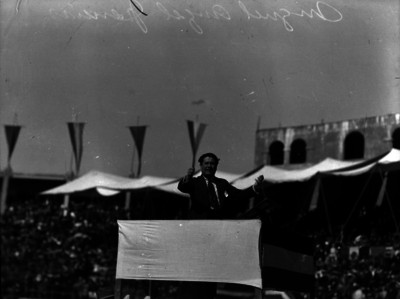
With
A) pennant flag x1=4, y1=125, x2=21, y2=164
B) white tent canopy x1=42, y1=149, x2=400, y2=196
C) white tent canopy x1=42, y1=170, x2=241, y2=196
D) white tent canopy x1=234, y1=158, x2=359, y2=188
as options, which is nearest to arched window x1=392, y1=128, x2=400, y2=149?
white tent canopy x1=42, y1=149, x2=400, y2=196

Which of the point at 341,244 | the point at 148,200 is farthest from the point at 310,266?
the point at 148,200

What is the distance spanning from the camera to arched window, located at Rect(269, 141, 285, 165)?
26625 millimetres

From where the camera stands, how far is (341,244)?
43.8 ft

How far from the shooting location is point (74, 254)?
1534 centimetres

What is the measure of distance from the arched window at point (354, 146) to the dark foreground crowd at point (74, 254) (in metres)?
10.0

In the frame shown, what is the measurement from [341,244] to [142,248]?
9065mm

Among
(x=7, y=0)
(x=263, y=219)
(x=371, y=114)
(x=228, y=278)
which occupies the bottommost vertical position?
(x=228, y=278)

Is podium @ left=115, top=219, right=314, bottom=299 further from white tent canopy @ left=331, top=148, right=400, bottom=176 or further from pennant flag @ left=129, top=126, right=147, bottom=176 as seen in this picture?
pennant flag @ left=129, top=126, right=147, bottom=176

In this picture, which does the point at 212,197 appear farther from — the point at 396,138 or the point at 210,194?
the point at 396,138

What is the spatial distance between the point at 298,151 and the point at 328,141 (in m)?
2.12

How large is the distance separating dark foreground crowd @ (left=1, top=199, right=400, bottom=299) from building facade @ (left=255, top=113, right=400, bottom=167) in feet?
29.0

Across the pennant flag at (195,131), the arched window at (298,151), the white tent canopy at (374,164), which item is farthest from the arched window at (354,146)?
the white tent canopy at (374,164)

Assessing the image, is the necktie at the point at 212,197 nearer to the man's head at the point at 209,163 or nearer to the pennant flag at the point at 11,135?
the man's head at the point at 209,163

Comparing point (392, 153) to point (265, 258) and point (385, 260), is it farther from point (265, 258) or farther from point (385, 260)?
point (265, 258)
